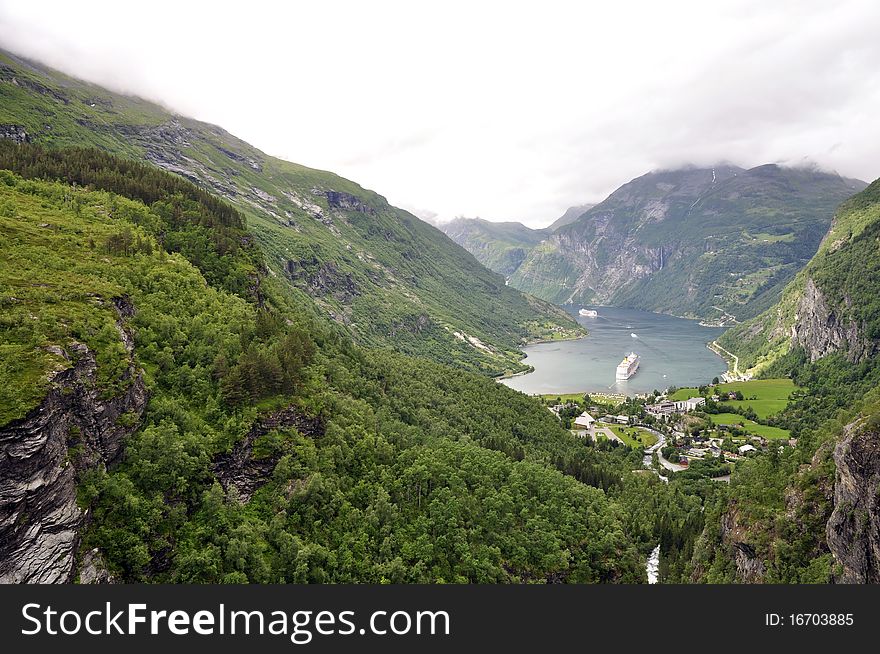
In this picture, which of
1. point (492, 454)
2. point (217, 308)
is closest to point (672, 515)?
point (492, 454)

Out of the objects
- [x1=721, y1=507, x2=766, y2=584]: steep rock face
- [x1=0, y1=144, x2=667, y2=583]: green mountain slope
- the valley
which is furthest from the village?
[x1=721, y1=507, x2=766, y2=584]: steep rock face

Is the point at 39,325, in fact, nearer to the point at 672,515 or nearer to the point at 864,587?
the point at 864,587

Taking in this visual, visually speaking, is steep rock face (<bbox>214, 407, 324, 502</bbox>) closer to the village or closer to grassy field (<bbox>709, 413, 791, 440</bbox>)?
the village

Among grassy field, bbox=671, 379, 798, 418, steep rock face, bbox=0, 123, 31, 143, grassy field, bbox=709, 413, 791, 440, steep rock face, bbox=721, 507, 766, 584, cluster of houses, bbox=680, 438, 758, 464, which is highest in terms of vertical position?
steep rock face, bbox=0, 123, 31, 143

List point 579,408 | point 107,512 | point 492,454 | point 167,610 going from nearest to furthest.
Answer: point 167,610
point 107,512
point 492,454
point 579,408

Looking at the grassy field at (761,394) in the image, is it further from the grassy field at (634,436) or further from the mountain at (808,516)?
the mountain at (808,516)

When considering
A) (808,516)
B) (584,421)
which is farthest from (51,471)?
(584,421)

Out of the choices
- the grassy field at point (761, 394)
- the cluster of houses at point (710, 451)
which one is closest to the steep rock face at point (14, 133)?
the cluster of houses at point (710, 451)
